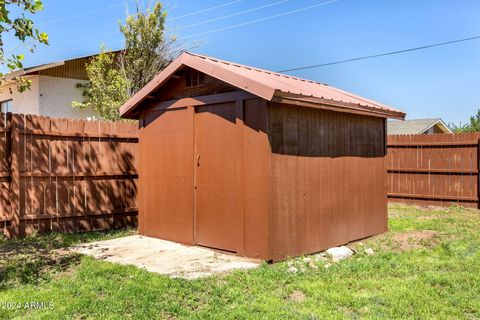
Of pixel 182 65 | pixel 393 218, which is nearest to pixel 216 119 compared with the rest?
pixel 182 65

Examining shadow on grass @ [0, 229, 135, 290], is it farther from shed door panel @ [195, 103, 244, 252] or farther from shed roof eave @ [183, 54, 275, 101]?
shed roof eave @ [183, 54, 275, 101]

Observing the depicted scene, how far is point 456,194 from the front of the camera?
12328mm

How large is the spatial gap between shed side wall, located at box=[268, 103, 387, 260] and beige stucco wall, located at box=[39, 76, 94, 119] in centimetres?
1184

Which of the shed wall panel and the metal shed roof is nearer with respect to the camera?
the metal shed roof

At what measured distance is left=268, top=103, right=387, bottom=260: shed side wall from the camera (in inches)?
244

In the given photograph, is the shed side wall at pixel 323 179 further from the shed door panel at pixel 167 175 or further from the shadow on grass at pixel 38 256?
the shadow on grass at pixel 38 256

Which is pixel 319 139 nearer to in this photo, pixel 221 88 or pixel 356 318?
pixel 221 88

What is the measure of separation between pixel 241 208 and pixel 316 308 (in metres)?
Result: 2.29

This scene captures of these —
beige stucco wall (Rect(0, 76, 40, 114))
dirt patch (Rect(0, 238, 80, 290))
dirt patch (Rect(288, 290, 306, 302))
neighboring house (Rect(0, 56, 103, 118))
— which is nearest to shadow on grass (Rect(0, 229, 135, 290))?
dirt patch (Rect(0, 238, 80, 290))

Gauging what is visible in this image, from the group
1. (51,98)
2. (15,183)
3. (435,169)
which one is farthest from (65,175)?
(435,169)

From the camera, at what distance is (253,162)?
617 cm

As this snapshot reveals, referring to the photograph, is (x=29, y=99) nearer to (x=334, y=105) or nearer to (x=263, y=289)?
(x=334, y=105)

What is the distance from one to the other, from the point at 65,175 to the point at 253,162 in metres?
3.94

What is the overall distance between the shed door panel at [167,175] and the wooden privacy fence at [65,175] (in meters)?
0.96
